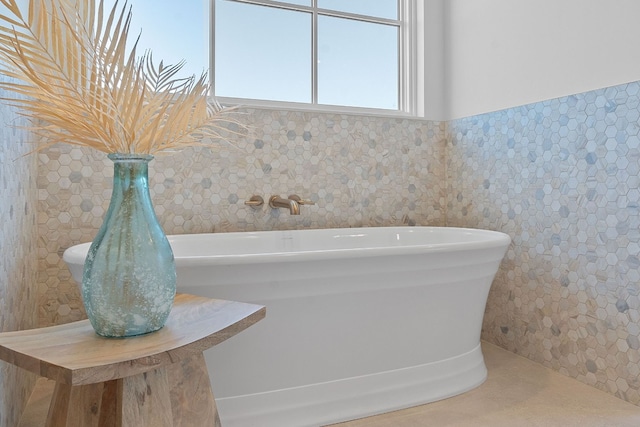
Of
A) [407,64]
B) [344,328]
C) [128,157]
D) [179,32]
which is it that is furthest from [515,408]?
[179,32]

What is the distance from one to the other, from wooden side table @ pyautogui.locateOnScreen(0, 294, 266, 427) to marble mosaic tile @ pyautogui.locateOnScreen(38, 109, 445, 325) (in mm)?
1217

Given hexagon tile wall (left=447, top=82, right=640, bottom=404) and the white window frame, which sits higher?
the white window frame

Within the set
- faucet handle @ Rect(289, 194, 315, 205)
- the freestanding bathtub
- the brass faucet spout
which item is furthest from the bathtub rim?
faucet handle @ Rect(289, 194, 315, 205)

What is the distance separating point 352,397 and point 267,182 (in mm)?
1222

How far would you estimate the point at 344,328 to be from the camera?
1.65 metres

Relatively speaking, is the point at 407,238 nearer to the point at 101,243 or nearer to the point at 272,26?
the point at 272,26

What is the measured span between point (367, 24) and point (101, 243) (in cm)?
246

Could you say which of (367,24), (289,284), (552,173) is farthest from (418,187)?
(289,284)

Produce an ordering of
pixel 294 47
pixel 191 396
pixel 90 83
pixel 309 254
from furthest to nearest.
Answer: pixel 294 47 < pixel 309 254 < pixel 191 396 < pixel 90 83

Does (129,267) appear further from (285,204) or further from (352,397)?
(285,204)

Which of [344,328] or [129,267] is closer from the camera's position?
[129,267]

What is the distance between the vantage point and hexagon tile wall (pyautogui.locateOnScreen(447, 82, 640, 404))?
181 centimetres

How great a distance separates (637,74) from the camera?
1765 mm

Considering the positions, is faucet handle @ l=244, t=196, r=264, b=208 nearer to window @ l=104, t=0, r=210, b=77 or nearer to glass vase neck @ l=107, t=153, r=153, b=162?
window @ l=104, t=0, r=210, b=77
